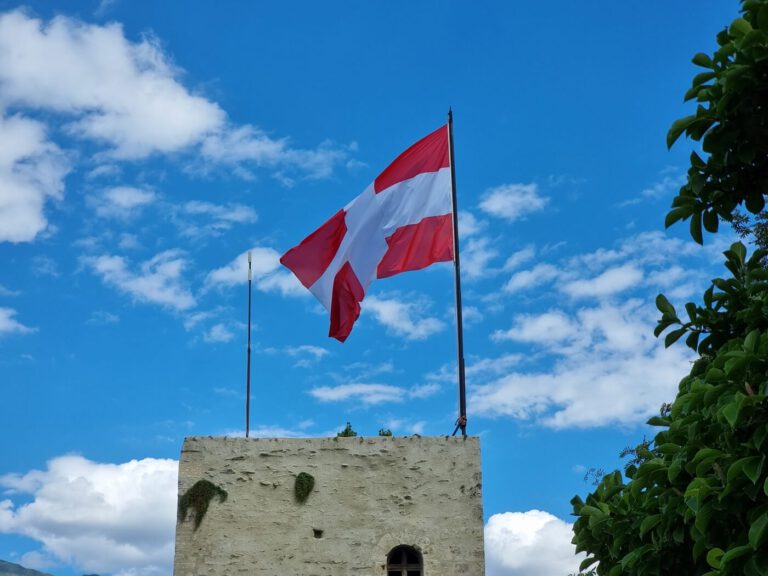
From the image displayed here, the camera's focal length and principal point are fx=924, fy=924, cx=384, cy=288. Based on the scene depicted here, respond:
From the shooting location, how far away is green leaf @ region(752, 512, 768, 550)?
5.13m

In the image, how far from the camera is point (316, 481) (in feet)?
38.8

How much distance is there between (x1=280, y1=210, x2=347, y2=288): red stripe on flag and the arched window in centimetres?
438

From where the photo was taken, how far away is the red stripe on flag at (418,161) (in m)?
14.0

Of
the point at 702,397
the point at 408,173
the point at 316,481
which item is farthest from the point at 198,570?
the point at 702,397

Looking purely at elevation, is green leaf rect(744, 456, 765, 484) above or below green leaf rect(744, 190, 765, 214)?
below

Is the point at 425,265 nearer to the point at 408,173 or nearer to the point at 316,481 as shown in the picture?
the point at 408,173

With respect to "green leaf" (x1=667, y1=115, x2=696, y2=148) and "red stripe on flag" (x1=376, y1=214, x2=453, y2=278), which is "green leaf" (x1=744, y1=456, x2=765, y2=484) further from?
"red stripe on flag" (x1=376, y1=214, x2=453, y2=278)

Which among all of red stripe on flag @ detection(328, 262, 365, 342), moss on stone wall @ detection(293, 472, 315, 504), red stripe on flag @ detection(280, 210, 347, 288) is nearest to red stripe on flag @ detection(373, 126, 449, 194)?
red stripe on flag @ detection(280, 210, 347, 288)

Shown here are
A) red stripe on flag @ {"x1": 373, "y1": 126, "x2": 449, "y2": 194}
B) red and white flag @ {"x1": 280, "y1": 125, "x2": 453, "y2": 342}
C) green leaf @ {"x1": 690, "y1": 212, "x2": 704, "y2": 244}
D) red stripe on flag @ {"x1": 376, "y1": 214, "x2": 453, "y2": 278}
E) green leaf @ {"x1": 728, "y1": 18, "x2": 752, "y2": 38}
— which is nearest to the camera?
green leaf @ {"x1": 728, "y1": 18, "x2": 752, "y2": 38}

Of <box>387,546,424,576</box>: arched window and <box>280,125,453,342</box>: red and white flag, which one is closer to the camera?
<box>387,546,424,576</box>: arched window

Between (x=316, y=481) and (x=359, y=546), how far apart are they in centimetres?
98

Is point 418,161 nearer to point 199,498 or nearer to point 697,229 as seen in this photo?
point 199,498

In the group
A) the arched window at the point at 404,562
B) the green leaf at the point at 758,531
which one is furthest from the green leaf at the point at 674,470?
the arched window at the point at 404,562

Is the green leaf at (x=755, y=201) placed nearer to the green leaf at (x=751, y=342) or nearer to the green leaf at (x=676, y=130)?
the green leaf at (x=676, y=130)
